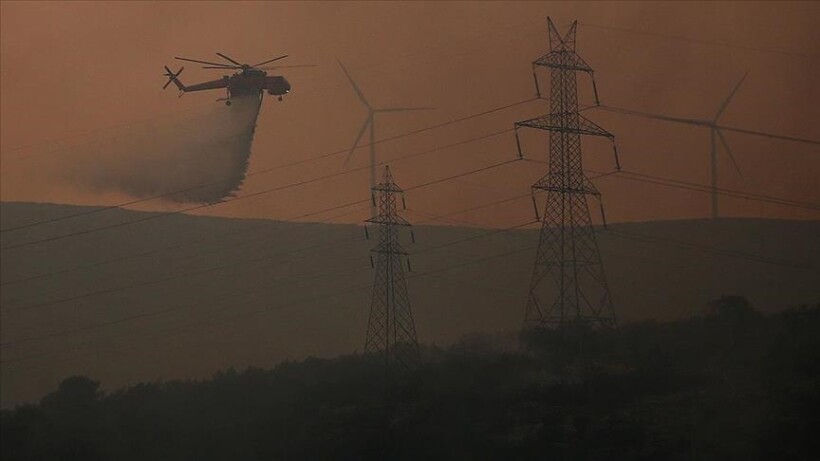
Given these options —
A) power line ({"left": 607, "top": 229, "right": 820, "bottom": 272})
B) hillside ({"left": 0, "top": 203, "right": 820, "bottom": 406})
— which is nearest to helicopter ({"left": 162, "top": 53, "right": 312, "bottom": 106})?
hillside ({"left": 0, "top": 203, "right": 820, "bottom": 406})

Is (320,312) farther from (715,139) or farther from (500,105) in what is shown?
(715,139)

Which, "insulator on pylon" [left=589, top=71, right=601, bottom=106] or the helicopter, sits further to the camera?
the helicopter

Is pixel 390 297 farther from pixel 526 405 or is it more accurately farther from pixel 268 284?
pixel 526 405

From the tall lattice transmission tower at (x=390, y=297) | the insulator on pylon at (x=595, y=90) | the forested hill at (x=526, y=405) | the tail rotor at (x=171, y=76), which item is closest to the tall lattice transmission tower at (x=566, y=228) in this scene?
the insulator on pylon at (x=595, y=90)

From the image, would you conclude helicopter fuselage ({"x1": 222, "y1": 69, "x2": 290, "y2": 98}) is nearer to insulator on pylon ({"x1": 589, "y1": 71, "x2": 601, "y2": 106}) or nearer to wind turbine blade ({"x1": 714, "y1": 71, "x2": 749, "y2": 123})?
insulator on pylon ({"x1": 589, "y1": 71, "x2": 601, "y2": 106})

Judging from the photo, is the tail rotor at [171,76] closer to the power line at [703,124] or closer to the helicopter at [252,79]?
the helicopter at [252,79]

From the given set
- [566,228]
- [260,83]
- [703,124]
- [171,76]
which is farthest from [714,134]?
[171,76]

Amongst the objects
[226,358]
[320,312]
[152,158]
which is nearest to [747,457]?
[320,312]
